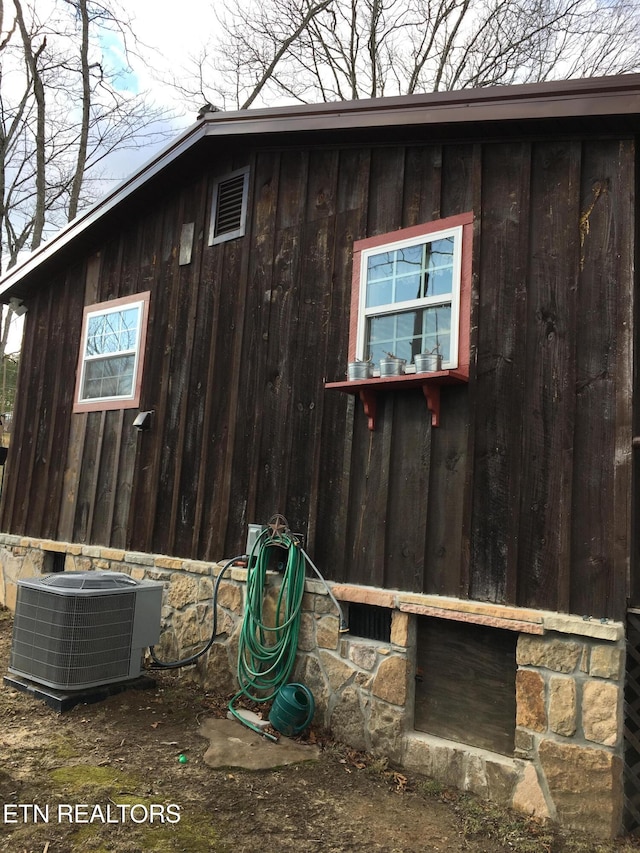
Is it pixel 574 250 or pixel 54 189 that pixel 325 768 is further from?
pixel 54 189

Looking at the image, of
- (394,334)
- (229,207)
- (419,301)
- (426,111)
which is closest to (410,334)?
(394,334)

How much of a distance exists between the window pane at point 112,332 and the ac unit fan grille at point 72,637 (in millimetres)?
2825

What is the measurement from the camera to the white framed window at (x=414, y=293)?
14.6 ft

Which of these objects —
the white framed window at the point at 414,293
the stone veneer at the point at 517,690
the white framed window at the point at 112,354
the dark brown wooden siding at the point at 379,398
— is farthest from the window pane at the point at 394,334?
the white framed window at the point at 112,354

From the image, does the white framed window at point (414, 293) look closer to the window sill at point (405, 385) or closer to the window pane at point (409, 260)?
the window pane at point (409, 260)

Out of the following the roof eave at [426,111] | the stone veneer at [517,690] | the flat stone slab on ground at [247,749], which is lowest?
the flat stone slab on ground at [247,749]

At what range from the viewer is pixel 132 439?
6.70 meters

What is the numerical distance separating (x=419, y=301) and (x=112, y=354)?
381 cm

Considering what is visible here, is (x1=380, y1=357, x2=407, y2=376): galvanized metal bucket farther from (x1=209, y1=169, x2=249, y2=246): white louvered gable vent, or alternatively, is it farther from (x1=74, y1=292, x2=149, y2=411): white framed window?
(x1=74, y1=292, x2=149, y2=411): white framed window

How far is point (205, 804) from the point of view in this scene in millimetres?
3549

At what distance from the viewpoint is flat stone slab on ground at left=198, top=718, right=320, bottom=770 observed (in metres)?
4.07

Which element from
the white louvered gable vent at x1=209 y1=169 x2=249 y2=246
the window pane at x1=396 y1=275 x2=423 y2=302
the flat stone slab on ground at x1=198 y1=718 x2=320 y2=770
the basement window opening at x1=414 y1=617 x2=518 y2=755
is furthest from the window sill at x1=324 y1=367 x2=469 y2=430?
the white louvered gable vent at x1=209 y1=169 x2=249 y2=246

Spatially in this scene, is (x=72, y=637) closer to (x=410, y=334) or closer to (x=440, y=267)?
(x=410, y=334)

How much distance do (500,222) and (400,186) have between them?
Answer: 3.02 ft
